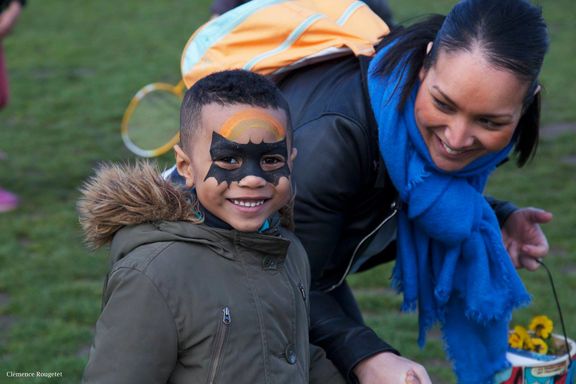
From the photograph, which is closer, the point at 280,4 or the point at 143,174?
the point at 143,174

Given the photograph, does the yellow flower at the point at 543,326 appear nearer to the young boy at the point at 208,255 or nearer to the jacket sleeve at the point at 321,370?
the jacket sleeve at the point at 321,370

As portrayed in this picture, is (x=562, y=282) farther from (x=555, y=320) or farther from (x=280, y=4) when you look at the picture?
(x=280, y=4)

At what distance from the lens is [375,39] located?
9.03ft

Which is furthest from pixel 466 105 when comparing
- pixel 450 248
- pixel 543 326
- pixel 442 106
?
pixel 543 326

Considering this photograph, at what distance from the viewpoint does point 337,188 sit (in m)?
2.47

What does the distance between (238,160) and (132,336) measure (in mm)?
476

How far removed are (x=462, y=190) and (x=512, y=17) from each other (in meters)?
0.54

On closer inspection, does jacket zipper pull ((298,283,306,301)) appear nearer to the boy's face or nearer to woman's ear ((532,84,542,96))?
the boy's face

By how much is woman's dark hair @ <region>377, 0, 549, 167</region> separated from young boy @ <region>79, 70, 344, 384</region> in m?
0.45

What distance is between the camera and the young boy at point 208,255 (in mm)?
2012

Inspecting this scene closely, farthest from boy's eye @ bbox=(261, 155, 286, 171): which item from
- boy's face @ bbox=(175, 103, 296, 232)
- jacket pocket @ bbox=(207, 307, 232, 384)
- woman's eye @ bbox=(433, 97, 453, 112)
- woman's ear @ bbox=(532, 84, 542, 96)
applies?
woman's ear @ bbox=(532, 84, 542, 96)

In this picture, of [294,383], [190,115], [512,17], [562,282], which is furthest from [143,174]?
[562,282]

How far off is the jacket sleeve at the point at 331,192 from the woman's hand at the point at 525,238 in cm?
78

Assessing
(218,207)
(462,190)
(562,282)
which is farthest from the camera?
(562,282)
